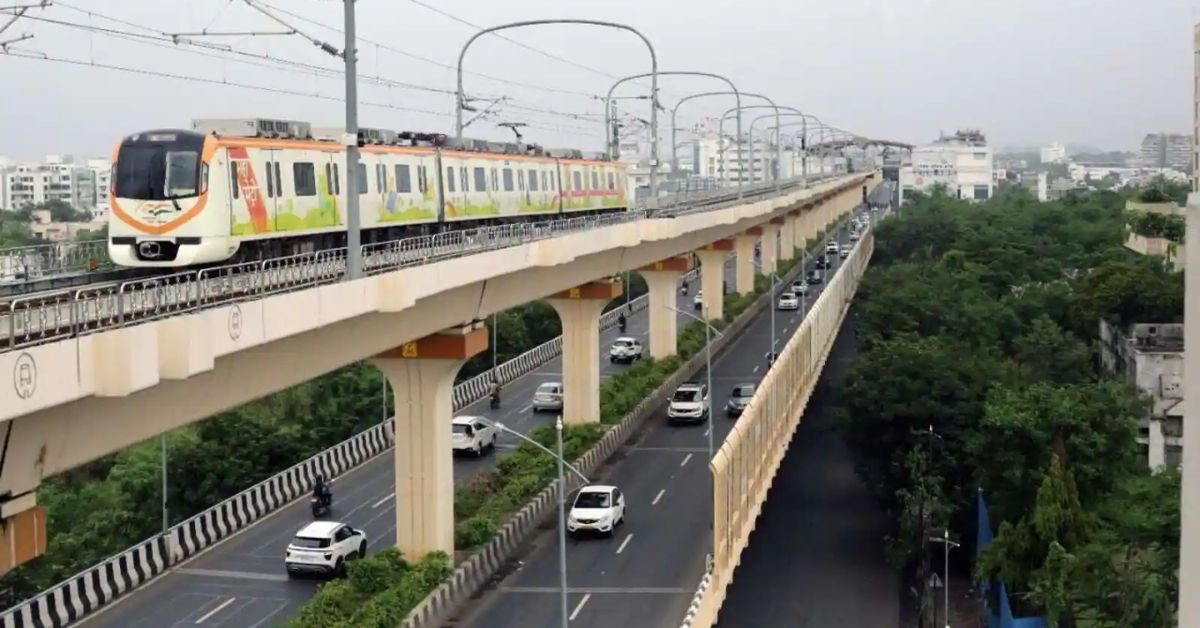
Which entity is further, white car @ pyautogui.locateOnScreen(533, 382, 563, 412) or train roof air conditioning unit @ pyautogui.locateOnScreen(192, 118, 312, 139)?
white car @ pyautogui.locateOnScreen(533, 382, 563, 412)

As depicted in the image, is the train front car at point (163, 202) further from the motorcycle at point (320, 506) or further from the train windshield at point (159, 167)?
the motorcycle at point (320, 506)

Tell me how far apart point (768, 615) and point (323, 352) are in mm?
12257

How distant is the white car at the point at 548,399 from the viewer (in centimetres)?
4703

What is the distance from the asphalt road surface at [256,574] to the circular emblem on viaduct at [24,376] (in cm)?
1351

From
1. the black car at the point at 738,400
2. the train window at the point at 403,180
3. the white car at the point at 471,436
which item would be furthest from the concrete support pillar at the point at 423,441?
the black car at the point at 738,400

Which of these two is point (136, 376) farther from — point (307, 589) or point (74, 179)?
point (74, 179)

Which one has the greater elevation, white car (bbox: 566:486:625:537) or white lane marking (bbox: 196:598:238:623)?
white car (bbox: 566:486:625:537)

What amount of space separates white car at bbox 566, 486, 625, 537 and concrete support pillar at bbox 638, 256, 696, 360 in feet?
71.7

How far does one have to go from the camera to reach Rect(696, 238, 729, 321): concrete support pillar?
65.1 metres

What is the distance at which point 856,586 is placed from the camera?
104ft

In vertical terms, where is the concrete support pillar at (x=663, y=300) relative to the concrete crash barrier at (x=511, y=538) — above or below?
above

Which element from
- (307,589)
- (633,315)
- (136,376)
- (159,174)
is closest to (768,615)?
(307,589)

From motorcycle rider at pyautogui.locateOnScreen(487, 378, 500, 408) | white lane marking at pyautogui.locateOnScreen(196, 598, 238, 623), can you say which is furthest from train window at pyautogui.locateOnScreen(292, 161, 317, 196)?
motorcycle rider at pyautogui.locateOnScreen(487, 378, 500, 408)

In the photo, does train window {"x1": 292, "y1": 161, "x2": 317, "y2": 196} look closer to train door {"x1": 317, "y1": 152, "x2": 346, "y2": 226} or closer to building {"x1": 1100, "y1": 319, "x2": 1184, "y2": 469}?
train door {"x1": 317, "y1": 152, "x2": 346, "y2": 226}
